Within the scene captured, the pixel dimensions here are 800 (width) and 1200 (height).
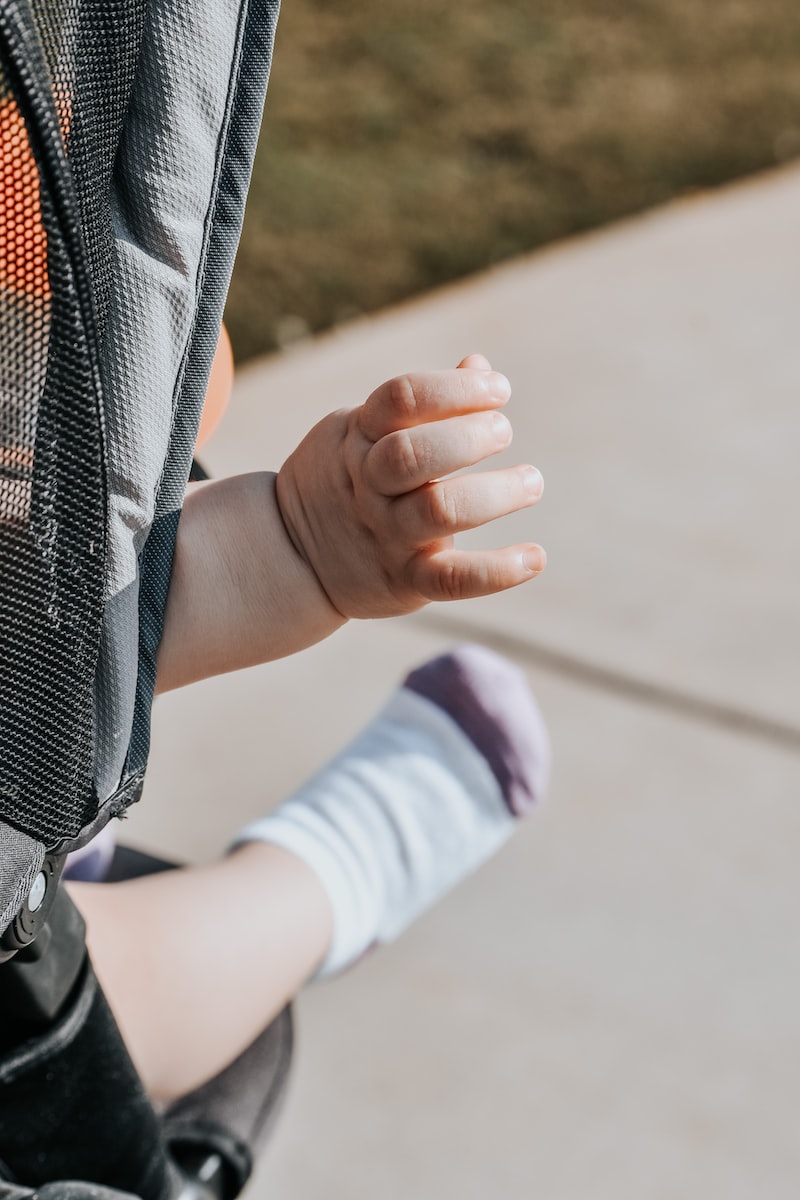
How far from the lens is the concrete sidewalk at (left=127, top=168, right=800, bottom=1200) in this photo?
136cm

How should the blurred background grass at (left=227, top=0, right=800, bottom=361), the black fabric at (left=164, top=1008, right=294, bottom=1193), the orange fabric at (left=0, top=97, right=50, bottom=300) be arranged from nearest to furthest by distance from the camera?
the orange fabric at (left=0, top=97, right=50, bottom=300)
the black fabric at (left=164, top=1008, right=294, bottom=1193)
the blurred background grass at (left=227, top=0, right=800, bottom=361)

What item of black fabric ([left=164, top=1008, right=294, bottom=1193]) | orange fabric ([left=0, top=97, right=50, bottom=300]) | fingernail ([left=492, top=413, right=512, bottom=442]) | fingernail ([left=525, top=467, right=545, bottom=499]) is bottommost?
black fabric ([left=164, top=1008, right=294, bottom=1193])

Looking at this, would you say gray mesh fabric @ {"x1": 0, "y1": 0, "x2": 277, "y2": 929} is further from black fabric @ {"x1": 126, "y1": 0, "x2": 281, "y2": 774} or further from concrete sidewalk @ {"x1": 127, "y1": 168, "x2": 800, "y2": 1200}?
concrete sidewalk @ {"x1": 127, "y1": 168, "x2": 800, "y2": 1200}

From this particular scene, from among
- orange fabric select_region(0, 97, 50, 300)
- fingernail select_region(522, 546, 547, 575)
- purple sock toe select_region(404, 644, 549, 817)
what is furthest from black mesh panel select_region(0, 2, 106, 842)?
purple sock toe select_region(404, 644, 549, 817)

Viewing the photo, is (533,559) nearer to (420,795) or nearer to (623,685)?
(420,795)

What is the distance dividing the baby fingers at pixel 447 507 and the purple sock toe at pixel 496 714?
2.30 feet

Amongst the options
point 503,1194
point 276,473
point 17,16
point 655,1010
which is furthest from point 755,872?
point 17,16

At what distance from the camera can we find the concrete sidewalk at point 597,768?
4.46 feet

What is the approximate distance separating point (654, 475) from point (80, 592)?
153cm

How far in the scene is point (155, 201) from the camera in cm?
82

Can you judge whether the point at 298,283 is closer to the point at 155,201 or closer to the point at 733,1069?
the point at 733,1069

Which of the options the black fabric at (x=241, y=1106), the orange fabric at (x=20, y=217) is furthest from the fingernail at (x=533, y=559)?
the black fabric at (x=241, y=1106)

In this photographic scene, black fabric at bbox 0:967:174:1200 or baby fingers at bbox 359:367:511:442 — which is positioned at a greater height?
baby fingers at bbox 359:367:511:442

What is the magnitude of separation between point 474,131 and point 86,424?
2743 millimetres
